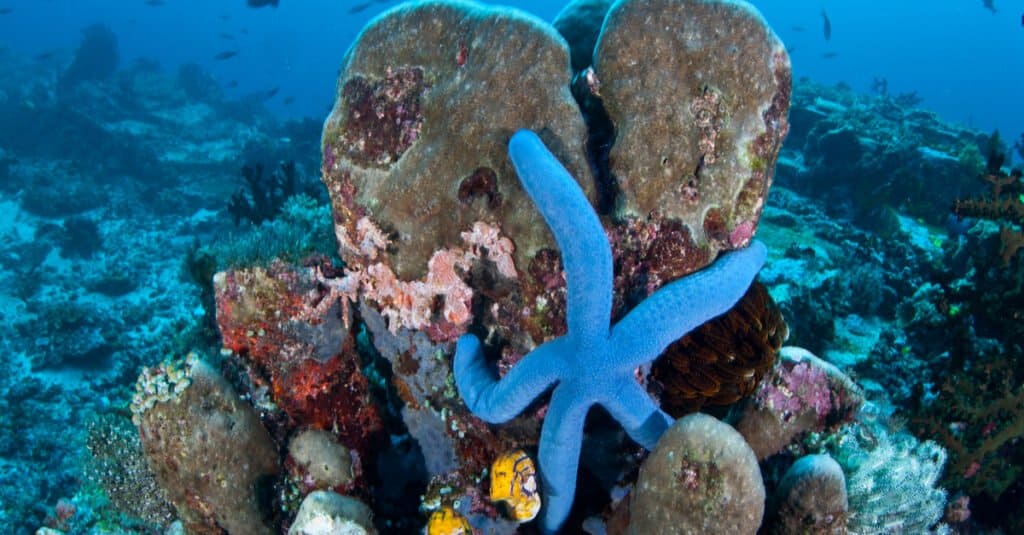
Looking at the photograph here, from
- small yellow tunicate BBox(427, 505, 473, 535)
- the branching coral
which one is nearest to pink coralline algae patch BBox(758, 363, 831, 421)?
small yellow tunicate BBox(427, 505, 473, 535)

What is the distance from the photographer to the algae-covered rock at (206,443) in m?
3.69

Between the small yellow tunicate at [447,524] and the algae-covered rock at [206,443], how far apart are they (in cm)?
121

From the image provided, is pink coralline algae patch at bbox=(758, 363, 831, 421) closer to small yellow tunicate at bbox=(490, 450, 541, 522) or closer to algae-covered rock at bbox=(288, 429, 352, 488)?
small yellow tunicate at bbox=(490, 450, 541, 522)

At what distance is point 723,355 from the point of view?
11.6 feet

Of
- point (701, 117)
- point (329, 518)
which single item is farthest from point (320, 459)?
point (701, 117)

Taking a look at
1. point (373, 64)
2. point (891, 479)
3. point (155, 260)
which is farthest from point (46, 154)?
point (891, 479)

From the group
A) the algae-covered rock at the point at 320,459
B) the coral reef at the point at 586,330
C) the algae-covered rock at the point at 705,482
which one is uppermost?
the coral reef at the point at 586,330

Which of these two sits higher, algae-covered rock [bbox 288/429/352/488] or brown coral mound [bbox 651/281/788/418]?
brown coral mound [bbox 651/281/788/418]

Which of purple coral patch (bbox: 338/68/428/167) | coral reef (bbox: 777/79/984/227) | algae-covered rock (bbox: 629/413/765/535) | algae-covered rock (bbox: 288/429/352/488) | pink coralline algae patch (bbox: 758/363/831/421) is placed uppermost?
purple coral patch (bbox: 338/68/428/167)

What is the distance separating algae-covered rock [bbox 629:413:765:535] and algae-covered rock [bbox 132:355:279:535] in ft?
8.78

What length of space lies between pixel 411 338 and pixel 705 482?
218 cm

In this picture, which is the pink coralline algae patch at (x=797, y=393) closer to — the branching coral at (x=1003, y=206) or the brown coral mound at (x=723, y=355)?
the brown coral mound at (x=723, y=355)

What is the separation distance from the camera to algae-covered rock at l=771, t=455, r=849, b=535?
10.5ft

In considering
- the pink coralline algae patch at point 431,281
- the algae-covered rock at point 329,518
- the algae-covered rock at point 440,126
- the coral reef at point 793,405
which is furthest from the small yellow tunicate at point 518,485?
the coral reef at point 793,405
